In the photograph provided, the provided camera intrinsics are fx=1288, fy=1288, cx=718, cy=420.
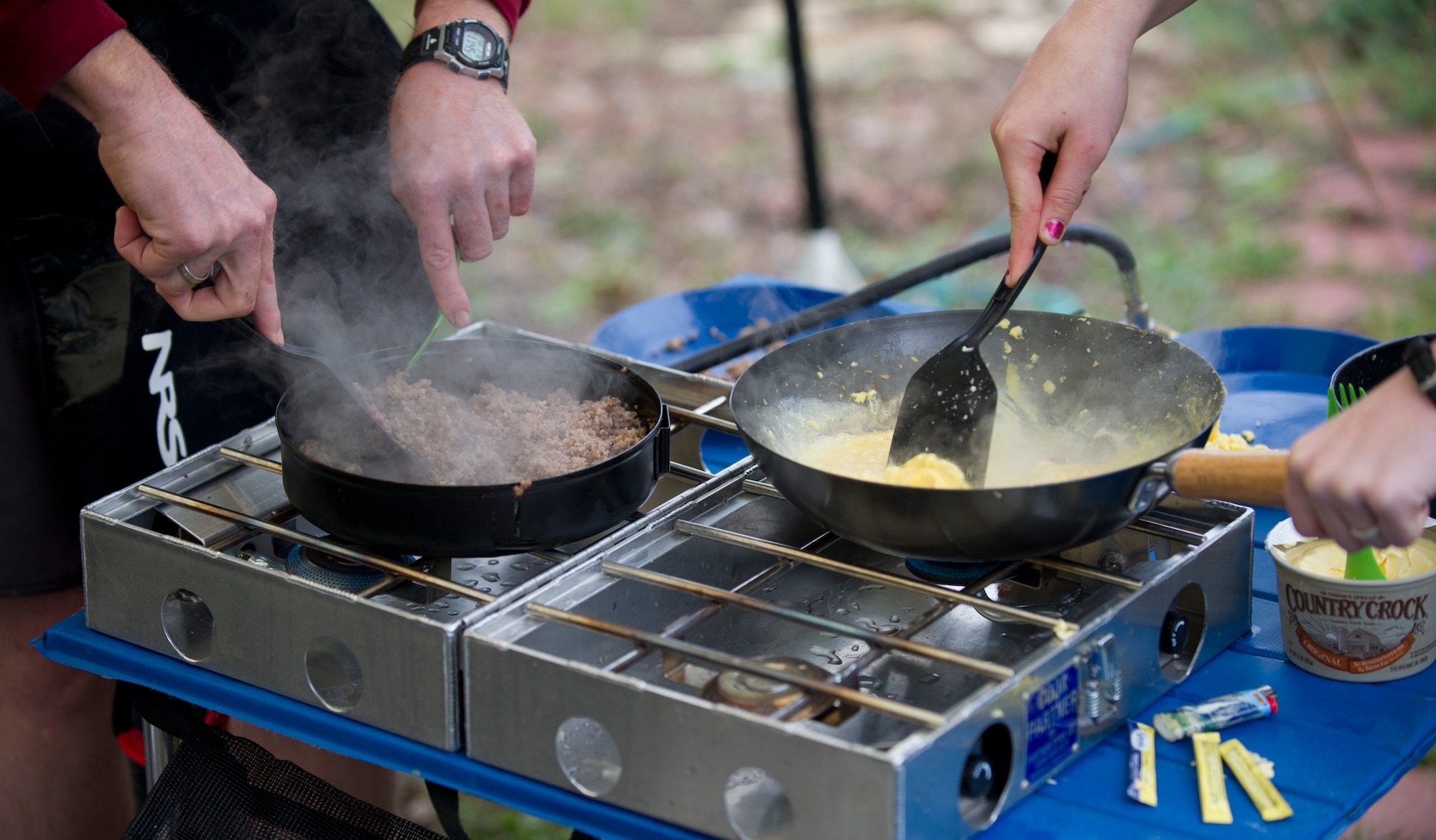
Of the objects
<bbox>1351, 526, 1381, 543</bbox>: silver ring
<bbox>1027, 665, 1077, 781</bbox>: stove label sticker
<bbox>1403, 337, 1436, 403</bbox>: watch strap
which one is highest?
<bbox>1403, 337, 1436, 403</bbox>: watch strap

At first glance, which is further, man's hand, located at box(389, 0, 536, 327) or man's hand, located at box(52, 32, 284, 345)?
man's hand, located at box(389, 0, 536, 327)

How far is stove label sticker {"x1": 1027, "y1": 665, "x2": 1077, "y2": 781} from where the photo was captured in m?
1.33

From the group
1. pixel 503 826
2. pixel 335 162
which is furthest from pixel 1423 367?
pixel 503 826

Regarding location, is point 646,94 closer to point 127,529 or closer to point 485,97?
point 485,97

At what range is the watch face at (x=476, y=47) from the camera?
1.99m

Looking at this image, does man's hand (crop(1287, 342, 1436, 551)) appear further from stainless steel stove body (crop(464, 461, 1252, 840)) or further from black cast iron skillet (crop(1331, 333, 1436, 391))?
black cast iron skillet (crop(1331, 333, 1436, 391))

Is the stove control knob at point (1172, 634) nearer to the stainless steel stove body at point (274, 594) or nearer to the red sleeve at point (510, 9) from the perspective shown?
the stainless steel stove body at point (274, 594)

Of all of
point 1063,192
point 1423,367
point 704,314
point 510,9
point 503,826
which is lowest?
point 503,826

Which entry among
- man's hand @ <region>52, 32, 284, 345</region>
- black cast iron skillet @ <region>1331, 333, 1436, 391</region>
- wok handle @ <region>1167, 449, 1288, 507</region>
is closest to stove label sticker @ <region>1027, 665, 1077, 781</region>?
wok handle @ <region>1167, 449, 1288, 507</region>

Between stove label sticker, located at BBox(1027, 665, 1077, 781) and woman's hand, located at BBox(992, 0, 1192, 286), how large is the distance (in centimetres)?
52

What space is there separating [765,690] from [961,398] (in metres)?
0.46

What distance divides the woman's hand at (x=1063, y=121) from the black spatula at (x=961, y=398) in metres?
0.06

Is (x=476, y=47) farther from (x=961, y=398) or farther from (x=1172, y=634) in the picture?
(x=1172, y=634)

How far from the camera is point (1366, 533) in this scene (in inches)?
49.2
